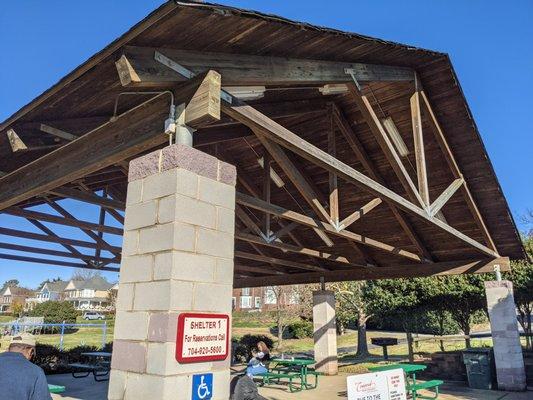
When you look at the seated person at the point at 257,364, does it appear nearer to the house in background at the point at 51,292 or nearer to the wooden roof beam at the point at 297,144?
the wooden roof beam at the point at 297,144

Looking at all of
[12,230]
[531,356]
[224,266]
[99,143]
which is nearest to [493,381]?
[531,356]

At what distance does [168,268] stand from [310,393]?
9063mm

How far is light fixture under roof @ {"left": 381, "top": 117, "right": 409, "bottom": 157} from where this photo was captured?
8820mm

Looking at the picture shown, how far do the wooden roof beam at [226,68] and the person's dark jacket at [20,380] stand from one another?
8.30ft

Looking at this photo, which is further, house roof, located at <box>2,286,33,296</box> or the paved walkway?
house roof, located at <box>2,286,33,296</box>

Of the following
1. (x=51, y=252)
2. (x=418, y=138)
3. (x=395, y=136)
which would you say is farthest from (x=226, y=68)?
(x=51, y=252)

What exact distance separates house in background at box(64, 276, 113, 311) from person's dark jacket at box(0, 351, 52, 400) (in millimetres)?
81703

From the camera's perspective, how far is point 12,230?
10148 millimetres

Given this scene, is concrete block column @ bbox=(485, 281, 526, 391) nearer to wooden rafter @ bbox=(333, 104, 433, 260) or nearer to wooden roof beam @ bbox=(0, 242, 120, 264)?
wooden rafter @ bbox=(333, 104, 433, 260)

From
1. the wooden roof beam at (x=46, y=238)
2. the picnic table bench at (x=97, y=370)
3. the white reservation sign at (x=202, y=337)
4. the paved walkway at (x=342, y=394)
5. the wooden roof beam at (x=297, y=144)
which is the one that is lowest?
the paved walkway at (x=342, y=394)

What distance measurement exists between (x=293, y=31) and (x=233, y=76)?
33.4 inches

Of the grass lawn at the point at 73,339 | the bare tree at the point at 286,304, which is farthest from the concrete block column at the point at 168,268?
the bare tree at the point at 286,304

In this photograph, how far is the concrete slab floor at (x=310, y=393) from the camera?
33.5ft

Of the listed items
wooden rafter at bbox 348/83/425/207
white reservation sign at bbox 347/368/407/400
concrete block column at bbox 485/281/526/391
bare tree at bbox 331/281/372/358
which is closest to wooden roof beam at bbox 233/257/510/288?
concrete block column at bbox 485/281/526/391
